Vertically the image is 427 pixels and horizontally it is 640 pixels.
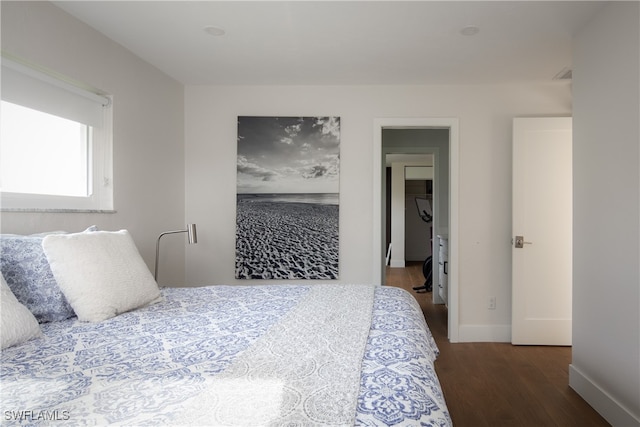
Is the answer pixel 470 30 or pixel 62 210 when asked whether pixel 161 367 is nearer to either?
pixel 62 210

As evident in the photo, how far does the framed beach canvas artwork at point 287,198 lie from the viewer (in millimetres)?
3592

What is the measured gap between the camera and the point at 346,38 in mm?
2570

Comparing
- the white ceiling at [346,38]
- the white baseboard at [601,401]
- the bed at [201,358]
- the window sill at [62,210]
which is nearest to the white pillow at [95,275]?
the bed at [201,358]

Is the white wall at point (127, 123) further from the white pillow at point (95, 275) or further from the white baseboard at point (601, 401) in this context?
the white baseboard at point (601, 401)

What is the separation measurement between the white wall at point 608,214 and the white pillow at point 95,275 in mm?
2436

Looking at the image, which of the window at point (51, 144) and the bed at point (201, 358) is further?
the window at point (51, 144)

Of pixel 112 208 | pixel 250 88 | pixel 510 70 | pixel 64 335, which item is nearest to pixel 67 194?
pixel 112 208

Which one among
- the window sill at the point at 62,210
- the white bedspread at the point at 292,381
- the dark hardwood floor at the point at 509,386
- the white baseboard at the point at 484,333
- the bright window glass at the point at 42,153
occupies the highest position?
the bright window glass at the point at 42,153

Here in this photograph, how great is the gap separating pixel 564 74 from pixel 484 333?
2.40 m

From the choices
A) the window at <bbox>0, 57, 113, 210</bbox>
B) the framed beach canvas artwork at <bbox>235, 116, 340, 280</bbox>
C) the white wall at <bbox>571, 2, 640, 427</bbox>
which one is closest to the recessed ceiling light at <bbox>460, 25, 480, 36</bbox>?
the white wall at <bbox>571, 2, 640, 427</bbox>

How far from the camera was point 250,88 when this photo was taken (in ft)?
11.9

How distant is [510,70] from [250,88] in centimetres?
233

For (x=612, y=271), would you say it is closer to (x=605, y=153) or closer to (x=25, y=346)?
(x=605, y=153)

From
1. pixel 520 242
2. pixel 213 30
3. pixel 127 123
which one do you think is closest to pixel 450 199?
pixel 520 242
